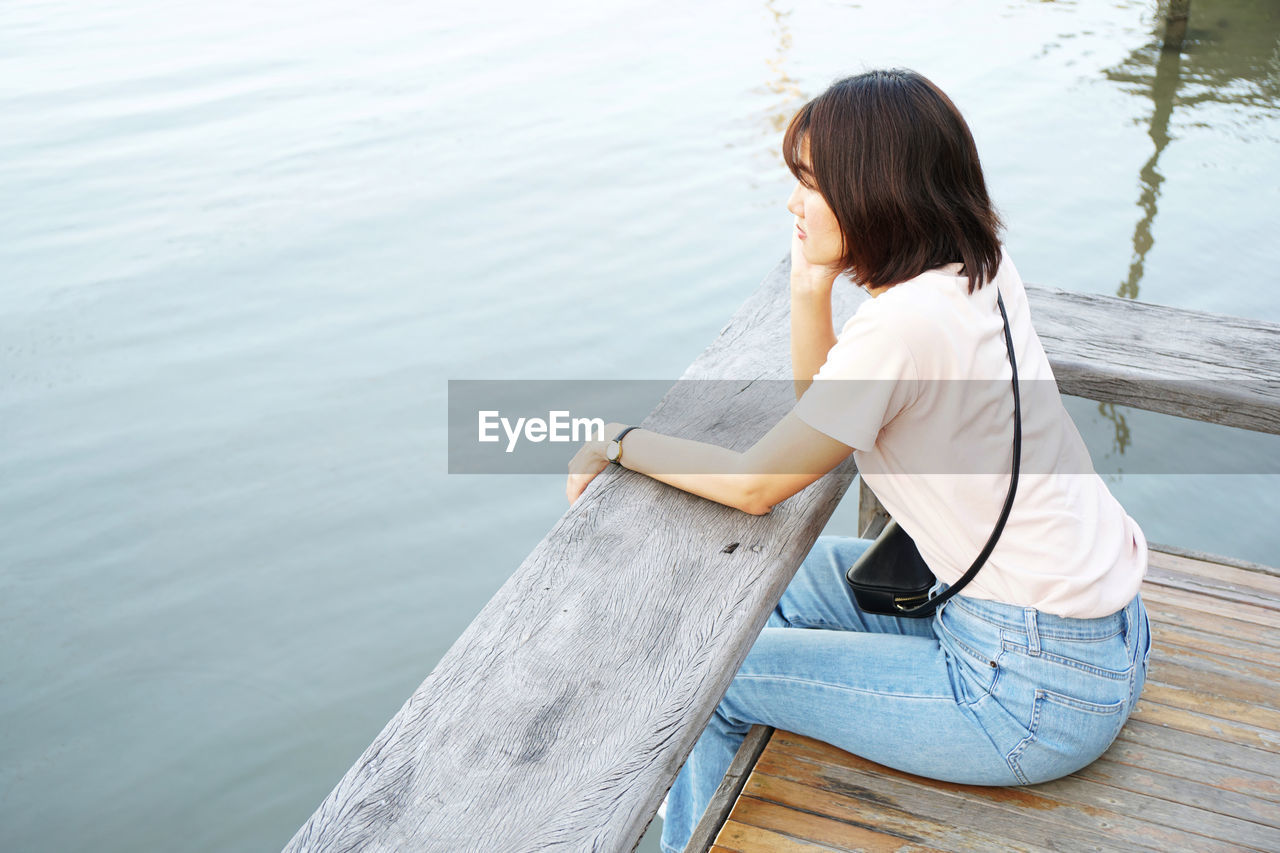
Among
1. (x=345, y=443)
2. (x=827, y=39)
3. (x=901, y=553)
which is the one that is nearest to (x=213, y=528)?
(x=345, y=443)

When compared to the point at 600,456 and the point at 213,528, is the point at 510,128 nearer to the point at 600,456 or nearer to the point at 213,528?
the point at 213,528

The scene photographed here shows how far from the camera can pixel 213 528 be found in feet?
13.5

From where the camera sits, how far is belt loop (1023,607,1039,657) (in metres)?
1.54

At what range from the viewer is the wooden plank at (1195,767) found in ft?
5.51

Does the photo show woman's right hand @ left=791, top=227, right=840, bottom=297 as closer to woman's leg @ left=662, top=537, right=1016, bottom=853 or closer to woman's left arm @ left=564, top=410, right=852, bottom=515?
woman's left arm @ left=564, top=410, right=852, bottom=515

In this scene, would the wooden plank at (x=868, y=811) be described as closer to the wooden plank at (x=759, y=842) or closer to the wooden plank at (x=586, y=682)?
the wooden plank at (x=759, y=842)

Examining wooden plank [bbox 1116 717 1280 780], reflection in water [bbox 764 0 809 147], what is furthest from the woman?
reflection in water [bbox 764 0 809 147]

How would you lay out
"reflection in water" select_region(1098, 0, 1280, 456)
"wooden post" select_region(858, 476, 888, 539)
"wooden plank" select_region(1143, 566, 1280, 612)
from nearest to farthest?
1. "wooden plank" select_region(1143, 566, 1280, 612)
2. "wooden post" select_region(858, 476, 888, 539)
3. "reflection in water" select_region(1098, 0, 1280, 456)

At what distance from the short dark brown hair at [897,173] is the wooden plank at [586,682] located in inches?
15.4

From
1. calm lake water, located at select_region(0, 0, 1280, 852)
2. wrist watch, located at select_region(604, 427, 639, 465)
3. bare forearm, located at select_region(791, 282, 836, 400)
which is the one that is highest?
bare forearm, located at select_region(791, 282, 836, 400)

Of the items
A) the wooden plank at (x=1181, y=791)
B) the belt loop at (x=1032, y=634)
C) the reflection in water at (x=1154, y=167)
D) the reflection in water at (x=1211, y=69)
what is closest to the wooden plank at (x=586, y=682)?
the belt loop at (x=1032, y=634)

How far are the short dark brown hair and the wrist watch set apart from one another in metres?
0.46

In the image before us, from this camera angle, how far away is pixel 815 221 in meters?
1.63

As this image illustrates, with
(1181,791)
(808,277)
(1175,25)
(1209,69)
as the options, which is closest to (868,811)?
(1181,791)
